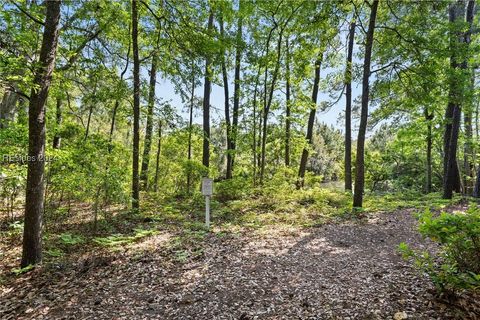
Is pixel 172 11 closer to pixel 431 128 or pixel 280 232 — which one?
pixel 280 232

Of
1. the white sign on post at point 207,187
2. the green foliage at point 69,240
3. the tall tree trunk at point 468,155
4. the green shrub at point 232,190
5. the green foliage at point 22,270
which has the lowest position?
the green foliage at point 22,270

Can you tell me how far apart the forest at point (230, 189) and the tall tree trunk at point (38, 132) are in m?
0.02

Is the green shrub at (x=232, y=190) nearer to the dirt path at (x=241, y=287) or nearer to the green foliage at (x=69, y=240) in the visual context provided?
the dirt path at (x=241, y=287)

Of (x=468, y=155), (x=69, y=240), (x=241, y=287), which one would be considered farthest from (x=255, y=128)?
(x=468, y=155)

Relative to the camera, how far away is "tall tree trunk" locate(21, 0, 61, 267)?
12.9 ft

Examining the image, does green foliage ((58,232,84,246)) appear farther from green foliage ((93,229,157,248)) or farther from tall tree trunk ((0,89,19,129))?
tall tree trunk ((0,89,19,129))

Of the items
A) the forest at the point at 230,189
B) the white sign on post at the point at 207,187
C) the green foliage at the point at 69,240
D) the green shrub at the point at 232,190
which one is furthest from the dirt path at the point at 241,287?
the green shrub at the point at 232,190

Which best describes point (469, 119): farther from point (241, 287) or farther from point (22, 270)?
point (22, 270)

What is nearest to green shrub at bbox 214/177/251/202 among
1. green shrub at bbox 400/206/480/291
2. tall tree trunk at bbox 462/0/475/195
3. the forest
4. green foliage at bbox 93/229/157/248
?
the forest

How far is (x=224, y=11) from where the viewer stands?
25.3 feet

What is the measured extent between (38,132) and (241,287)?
3.56 metres

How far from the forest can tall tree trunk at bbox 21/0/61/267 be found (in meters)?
0.02

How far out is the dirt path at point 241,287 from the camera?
2828 millimetres

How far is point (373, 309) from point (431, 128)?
12.9 m
